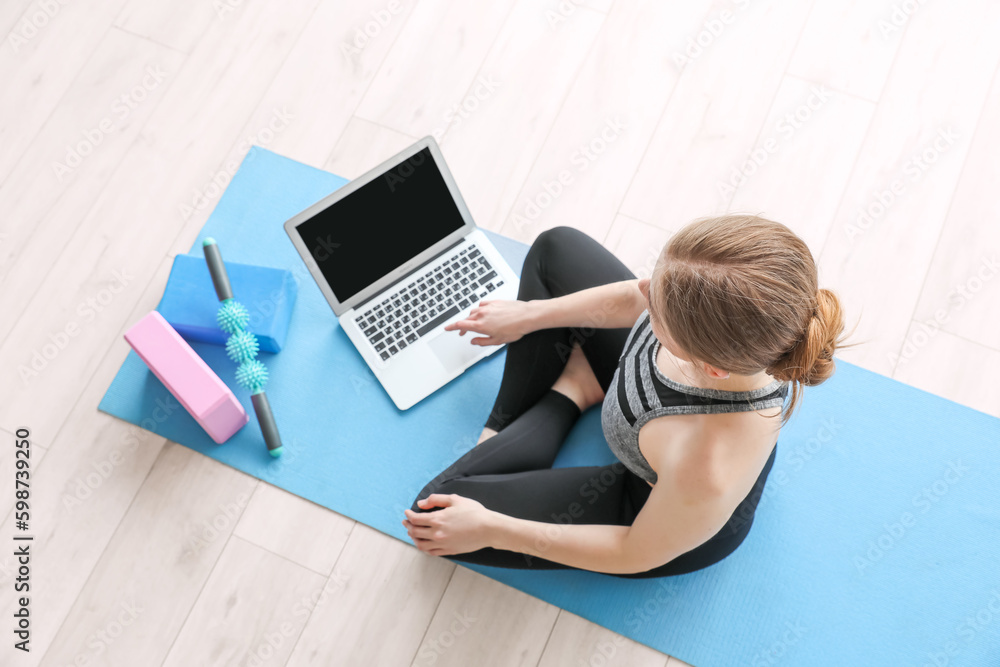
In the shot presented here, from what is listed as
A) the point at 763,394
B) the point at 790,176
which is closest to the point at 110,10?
the point at 790,176

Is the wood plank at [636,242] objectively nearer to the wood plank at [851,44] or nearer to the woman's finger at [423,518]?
the wood plank at [851,44]

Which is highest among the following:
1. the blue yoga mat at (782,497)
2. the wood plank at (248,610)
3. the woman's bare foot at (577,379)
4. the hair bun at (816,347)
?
the hair bun at (816,347)

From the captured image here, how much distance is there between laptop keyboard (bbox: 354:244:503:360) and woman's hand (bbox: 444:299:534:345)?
114mm

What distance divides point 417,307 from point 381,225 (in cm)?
18

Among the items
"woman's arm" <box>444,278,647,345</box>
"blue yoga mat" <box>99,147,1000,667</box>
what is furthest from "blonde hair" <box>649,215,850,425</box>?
"blue yoga mat" <box>99,147,1000,667</box>

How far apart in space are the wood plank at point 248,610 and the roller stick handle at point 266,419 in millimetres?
209

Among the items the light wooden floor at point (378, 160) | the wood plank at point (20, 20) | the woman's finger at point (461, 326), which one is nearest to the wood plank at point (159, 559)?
the light wooden floor at point (378, 160)

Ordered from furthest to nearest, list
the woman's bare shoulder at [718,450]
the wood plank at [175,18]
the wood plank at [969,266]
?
the wood plank at [175,18], the wood plank at [969,266], the woman's bare shoulder at [718,450]

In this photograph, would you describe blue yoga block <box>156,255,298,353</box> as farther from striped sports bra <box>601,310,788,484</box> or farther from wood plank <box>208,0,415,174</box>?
striped sports bra <box>601,310,788,484</box>

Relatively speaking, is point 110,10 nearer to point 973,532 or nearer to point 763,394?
point 763,394

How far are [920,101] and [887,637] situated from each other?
1208mm

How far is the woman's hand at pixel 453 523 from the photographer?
115 centimetres

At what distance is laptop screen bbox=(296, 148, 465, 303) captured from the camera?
129cm

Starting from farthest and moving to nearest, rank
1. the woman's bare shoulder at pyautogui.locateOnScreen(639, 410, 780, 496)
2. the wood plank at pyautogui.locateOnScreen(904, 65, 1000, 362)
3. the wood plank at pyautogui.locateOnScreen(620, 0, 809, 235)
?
the wood plank at pyautogui.locateOnScreen(620, 0, 809, 235)
the wood plank at pyautogui.locateOnScreen(904, 65, 1000, 362)
the woman's bare shoulder at pyautogui.locateOnScreen(639, 410, 780, 496)
